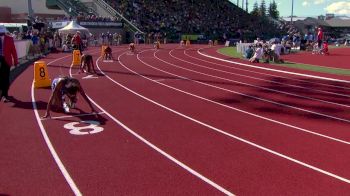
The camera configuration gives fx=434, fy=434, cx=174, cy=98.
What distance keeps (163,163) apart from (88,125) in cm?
300

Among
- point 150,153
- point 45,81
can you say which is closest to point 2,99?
point 45,81

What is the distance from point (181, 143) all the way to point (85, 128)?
225 cm

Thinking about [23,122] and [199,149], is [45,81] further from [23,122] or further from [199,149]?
[199,149]

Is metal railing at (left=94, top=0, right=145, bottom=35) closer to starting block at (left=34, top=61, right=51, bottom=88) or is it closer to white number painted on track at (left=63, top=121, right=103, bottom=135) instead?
starting block at (left=34, top=61, right=51, bottom=88)

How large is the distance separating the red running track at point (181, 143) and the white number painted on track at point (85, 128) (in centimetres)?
2

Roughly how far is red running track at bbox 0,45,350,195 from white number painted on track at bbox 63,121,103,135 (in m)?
0.02

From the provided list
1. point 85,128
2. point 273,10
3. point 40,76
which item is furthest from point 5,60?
point 273,10

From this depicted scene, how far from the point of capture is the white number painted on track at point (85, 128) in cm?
858

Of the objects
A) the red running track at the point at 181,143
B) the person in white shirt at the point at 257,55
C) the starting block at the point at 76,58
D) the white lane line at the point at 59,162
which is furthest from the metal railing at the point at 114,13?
the white lane line at the point at 59,162

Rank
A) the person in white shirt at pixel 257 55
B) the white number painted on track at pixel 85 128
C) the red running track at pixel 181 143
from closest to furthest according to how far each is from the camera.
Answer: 1. the red running track at pixel 181 143
2. the white number painted on track at pixel 85 128
3. the person in white shirt at pixel 257 55

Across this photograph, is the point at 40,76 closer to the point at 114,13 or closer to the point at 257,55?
the point at 257,55

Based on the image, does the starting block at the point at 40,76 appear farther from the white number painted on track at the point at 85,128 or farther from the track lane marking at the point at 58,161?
the white number painted on track at the point at 85,128

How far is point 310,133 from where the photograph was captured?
8617 millimetres

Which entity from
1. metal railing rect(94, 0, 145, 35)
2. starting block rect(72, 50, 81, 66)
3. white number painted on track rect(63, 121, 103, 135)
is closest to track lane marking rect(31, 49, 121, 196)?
white number painted on track rect(63, 121, 103, 135)
